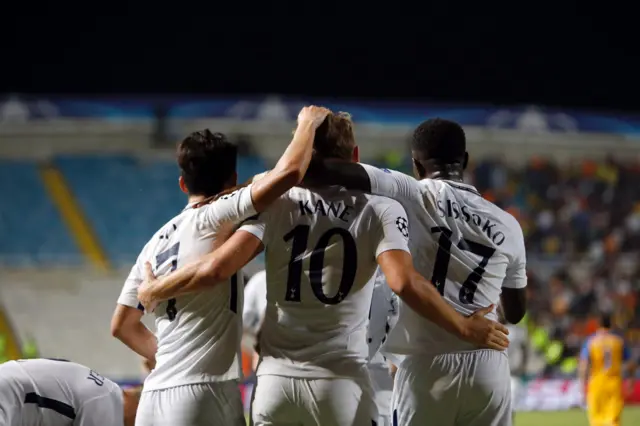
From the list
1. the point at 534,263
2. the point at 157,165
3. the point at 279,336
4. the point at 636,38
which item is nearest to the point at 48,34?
→ the point at 157,165

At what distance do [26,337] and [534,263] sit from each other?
1046 cm

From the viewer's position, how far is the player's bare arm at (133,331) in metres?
4.40

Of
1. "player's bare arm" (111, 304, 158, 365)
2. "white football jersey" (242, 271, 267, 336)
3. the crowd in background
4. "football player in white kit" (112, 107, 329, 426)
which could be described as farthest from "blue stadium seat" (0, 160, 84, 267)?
"football player in white kit" (112, 107, 329, 426)

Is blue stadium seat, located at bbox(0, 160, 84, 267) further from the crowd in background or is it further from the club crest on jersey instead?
the club crest on jersey

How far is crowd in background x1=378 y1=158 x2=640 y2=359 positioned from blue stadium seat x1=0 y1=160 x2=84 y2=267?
7.44 m

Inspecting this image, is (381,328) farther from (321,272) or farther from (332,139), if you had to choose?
(332,139)

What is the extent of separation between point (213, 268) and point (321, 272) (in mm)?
447

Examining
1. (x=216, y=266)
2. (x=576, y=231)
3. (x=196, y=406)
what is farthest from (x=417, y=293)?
(x=576, y=231)

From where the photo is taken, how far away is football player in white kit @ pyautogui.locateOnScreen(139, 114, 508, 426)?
12.5 ft

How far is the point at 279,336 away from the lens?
3.90 meters

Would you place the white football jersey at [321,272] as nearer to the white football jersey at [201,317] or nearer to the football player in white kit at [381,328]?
the white football jersey at [201,317]

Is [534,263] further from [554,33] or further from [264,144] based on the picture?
[554,33]

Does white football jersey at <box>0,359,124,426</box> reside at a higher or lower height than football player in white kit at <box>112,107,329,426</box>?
lower

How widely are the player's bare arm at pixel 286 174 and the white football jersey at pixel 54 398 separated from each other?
1409mm
